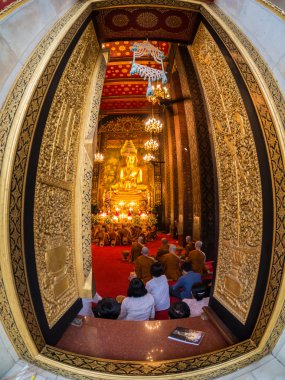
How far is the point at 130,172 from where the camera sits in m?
15.5

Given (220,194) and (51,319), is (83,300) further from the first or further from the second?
(220,194)

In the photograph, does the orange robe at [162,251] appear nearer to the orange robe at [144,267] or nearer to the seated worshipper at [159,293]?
the orange robe at [144,267]

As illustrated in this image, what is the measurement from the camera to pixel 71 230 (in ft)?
9.04

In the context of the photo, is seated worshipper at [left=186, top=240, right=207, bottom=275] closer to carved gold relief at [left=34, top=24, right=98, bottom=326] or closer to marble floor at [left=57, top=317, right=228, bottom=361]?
marble floor at [left=57, top=317, right=228, bottom=361]

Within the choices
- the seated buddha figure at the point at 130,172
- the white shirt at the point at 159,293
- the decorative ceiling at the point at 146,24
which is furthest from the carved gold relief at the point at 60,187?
the seated buddha figure at the point at 130,172

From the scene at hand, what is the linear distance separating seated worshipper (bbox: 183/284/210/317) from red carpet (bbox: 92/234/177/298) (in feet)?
6.13

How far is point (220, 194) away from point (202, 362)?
1901mm

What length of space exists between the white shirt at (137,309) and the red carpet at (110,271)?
1884 millimetres

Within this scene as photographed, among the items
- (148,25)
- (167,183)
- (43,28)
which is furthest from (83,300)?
(167,183)

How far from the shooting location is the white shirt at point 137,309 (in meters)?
2.67

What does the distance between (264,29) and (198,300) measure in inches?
134

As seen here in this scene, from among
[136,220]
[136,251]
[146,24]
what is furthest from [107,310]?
[136,220]

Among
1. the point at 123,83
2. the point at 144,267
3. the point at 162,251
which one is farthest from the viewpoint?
the point at 123,83

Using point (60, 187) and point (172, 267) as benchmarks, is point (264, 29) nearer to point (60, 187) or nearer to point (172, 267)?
point (60, 187)
